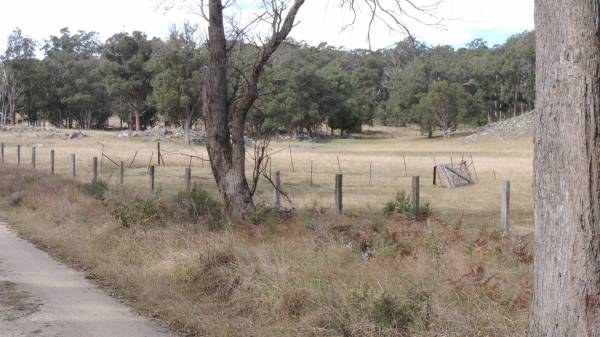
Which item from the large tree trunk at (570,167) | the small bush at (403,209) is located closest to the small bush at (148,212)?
the small bush at (403,209)

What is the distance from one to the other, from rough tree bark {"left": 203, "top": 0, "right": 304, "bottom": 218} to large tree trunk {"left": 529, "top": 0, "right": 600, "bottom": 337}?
837 cm

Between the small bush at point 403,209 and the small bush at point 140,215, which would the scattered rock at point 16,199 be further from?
the small bush at point 403,209

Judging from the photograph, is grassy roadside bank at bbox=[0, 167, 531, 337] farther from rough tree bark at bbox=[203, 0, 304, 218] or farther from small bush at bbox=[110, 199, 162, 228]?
rough tree bark at bbox=[203, 0, 304, 218]

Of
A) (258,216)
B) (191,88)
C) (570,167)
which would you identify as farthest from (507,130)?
(570,167)

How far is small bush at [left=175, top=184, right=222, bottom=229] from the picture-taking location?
35.9 feet

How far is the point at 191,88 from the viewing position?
6875cm

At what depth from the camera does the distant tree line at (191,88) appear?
85.4m

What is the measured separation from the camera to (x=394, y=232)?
854cm

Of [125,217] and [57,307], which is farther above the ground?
[125,217]

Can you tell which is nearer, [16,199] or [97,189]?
[97,189]

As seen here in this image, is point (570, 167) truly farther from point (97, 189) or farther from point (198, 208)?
point (97, 189)

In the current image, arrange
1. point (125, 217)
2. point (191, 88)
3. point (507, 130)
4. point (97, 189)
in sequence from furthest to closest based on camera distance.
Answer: point (507, 130) < point (191, 88) < point (97, 189) < point (125, 217)

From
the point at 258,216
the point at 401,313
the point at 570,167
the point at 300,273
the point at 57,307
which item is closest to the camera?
the point at 570,167

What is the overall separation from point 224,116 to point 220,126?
209 mm
